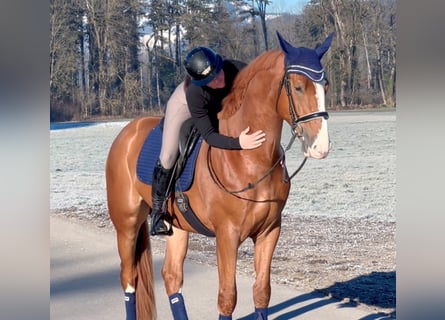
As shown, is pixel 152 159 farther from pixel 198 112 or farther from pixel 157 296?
Answer: pixel 157 296

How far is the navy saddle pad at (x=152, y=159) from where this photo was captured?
4277 mm

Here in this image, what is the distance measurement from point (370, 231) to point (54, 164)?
9414 mm

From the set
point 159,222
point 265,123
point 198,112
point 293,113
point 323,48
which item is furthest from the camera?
point 159,222

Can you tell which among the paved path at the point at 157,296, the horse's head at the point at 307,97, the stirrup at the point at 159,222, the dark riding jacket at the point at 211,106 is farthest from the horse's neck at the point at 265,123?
the paved path at the point at 157,296

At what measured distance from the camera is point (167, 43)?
23781 mm

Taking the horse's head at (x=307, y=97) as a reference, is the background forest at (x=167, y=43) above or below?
above

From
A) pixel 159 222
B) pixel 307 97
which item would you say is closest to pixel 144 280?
pixel 159 222

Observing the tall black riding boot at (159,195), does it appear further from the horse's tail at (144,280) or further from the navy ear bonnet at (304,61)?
the navy ear bonnet at (304,61)

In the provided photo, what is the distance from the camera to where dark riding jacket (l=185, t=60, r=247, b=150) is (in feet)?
12.8

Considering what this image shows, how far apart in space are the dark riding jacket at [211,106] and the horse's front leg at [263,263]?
0.61m

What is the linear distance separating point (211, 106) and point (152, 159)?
2.28 ft

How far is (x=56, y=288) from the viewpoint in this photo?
6336 mm
